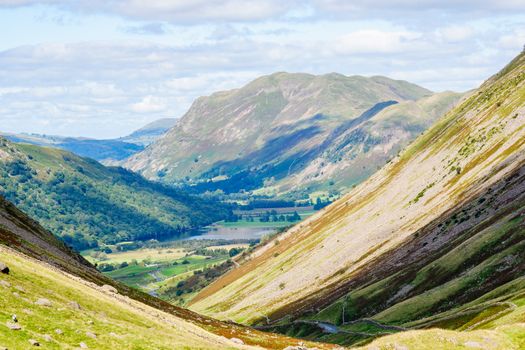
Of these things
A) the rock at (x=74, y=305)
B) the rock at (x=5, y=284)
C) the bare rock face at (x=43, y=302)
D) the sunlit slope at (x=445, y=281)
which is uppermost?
the rock at (x=5, y=284)

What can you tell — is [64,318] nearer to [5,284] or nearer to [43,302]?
[43,302]

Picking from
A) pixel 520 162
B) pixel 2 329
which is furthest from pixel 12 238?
pixel 520 162

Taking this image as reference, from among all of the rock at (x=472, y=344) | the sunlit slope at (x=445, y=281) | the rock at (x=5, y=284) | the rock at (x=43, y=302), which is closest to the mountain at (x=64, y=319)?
the rock at (x=43, y=302)

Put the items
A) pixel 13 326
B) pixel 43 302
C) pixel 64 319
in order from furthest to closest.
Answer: pixel 43 302
pixel 64 319
pixel 13 326

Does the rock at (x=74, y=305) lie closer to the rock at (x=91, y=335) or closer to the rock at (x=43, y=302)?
the rock at (x=43, y=302)

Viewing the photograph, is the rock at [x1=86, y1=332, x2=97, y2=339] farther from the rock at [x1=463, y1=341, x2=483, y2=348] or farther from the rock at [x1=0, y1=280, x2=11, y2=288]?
the rock at [x1=463, y1=341, x2=483, y2=348]

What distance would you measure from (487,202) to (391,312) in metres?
45.7

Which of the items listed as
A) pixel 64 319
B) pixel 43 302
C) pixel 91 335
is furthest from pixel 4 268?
pixel 91 335

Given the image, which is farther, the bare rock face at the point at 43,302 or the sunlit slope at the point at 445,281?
the sunlit slope at the point at 445,281

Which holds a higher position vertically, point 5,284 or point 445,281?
point 5,284

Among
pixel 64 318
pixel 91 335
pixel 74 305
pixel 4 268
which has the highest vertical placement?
pixel 4 268

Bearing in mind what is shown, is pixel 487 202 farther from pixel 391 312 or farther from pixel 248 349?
pixel 248 349

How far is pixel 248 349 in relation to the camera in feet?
226

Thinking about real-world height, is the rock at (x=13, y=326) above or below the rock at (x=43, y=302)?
above
